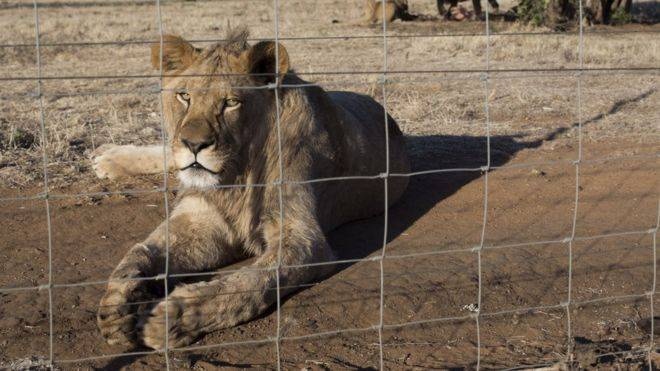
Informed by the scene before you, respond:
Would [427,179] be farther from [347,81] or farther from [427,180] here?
[347,81]

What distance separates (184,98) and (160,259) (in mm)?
827

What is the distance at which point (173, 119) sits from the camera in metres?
4.81

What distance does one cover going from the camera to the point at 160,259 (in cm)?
480

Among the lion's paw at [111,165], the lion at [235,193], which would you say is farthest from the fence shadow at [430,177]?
the lion's paw at [111,165]

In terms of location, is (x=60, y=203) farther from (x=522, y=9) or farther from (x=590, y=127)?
(x=522, y=9)

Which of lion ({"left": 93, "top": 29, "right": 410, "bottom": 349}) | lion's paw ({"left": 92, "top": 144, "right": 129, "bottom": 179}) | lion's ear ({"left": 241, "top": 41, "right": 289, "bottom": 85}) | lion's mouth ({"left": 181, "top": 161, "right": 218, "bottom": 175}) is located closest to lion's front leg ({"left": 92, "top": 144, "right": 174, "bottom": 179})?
lion's paw ({"left": 92, "top": 144, "right": 129, "bottom": 179})

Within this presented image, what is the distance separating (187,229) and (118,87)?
22.3 ft

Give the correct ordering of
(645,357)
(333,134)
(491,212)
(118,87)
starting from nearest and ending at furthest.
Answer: (645,357)
(333,134)
(491,212)
(118,87)

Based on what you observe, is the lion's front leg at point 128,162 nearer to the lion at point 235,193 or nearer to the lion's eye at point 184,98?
the lion at point 235,193

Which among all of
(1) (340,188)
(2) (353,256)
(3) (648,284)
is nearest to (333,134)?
(1) (340,188)

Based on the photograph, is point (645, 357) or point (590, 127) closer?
point (645, 357)

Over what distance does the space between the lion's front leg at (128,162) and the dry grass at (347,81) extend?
17cm

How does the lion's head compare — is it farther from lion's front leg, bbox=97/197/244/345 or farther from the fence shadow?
the fence shadow

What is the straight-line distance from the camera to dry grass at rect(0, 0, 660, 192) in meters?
7.95
